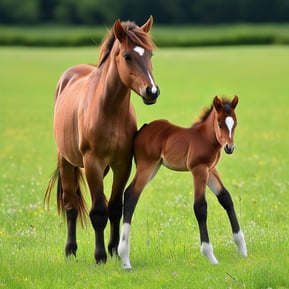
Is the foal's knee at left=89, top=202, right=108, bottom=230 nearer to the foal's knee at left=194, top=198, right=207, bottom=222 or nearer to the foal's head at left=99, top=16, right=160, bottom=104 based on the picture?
the foal's knee at left=194, top=198, right=207, bottom=222

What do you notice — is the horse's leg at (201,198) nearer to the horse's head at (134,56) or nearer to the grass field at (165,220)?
the grass field at (165,220)

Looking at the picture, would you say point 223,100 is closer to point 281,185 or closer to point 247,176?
point 281,185

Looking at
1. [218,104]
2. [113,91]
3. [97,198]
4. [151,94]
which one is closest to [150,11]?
[113,91]

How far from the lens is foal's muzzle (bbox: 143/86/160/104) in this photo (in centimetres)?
704

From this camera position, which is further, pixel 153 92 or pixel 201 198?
pixel 201 198

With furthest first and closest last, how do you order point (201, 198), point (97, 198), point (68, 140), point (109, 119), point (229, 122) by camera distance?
point (68, 140) → point (97, 198) → point (109, 119) → point (201, 198) → point (229, 122)

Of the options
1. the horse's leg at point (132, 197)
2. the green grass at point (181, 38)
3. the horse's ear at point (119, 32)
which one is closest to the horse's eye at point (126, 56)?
the horse's ear at point (119, 32)

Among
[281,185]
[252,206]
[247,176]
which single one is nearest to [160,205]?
[252,206]

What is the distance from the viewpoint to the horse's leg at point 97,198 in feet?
25.6

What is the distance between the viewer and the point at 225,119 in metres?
7.23

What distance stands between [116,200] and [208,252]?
3.99 feet

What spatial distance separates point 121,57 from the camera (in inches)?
295

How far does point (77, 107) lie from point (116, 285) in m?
2.06

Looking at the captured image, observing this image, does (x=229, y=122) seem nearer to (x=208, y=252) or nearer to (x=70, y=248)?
(x=208, y=252)
